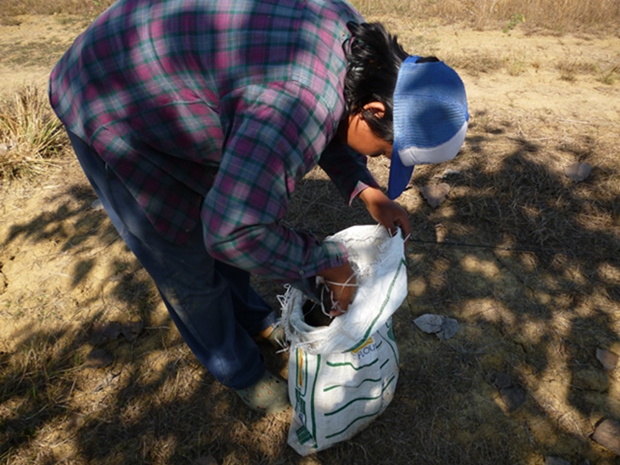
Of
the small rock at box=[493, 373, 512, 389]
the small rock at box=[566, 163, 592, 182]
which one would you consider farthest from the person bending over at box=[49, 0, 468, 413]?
the small rock at box=[566, 163, 592, 182]

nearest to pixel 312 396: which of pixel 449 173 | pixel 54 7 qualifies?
pixel 449 173

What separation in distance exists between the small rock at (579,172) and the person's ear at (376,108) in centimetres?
211

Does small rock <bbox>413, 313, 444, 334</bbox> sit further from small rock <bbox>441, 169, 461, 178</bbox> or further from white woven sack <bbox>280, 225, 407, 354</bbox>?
small rock <bbox>441, 169, 461, 178</bbox>

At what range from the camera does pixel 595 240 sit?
2.29m

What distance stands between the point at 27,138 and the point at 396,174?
3113 mm

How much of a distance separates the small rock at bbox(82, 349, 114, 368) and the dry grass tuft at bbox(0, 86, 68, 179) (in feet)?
5.95

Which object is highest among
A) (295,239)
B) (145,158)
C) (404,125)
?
(404,125)

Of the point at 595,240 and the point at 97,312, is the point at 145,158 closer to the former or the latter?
the point at 97,312

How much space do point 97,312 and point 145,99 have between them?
1.52m

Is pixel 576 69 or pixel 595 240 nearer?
pixel 595 240

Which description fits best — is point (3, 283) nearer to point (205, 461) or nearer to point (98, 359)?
point (98, 359)

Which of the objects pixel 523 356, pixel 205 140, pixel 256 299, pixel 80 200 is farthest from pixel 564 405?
pixel 80 200

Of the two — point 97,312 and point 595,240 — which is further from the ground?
point 595,240

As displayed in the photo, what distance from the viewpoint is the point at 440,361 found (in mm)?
1869
